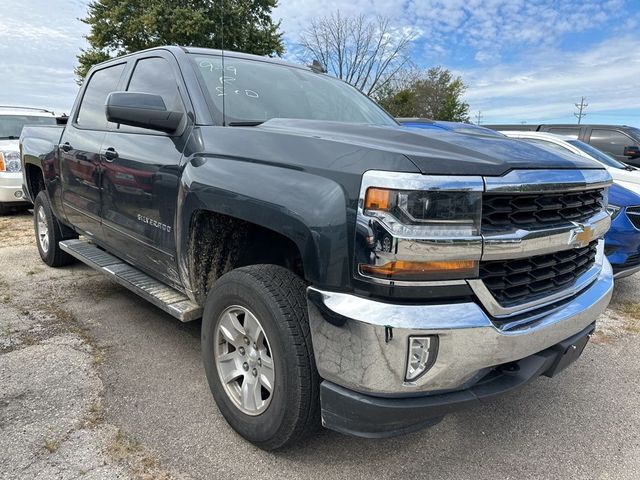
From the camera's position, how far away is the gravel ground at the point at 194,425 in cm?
215

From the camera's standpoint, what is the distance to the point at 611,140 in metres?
11.1

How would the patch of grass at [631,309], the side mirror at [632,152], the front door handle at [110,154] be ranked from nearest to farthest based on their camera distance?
1. the front door handle at [110,154]
2. the patch of grass at [631,309]
3. the side mirror at [632,152]

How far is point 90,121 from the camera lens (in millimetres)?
3928

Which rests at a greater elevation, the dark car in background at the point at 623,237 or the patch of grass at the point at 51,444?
the dark car in background at the point at 623,237

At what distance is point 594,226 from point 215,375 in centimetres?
204

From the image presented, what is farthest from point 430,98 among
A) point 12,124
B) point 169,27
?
point 12,124

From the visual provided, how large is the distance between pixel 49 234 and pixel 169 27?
1962 centimetres

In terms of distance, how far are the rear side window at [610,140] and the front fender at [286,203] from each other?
1143 cm

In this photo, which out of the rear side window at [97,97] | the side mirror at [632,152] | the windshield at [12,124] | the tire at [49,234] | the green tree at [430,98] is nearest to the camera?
the rear side window at [97,97]

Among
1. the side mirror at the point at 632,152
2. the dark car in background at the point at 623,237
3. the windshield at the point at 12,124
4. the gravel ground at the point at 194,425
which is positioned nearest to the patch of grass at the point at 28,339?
the gravel ground at the point at 194,425

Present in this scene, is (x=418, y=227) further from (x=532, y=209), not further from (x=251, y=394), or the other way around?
(x=251, y=394)

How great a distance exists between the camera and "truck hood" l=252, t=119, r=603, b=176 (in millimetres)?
1734

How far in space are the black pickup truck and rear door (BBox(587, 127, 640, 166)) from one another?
10.2 m

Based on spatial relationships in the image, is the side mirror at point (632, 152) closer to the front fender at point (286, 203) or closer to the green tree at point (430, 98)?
the front fender at point (286, 203)
